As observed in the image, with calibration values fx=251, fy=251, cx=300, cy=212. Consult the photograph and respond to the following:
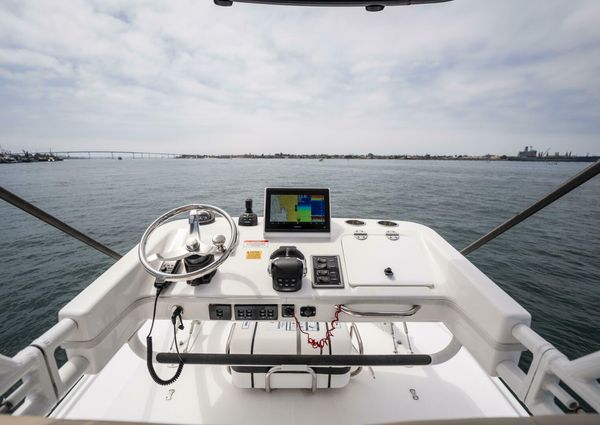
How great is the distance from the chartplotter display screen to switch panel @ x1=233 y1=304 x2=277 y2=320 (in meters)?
0.72

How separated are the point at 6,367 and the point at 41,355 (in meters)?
0.17

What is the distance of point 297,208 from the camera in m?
2.27

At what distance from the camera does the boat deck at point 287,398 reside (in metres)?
1.83

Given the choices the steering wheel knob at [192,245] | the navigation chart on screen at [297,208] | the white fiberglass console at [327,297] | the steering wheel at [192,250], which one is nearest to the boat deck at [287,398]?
the white fiberglass console at [327,297]

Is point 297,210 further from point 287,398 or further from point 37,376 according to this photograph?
point 37,376

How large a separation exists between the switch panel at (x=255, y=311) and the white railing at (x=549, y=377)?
1.39 meters

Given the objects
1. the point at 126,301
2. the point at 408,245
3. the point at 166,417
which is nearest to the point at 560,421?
the point at 408,245

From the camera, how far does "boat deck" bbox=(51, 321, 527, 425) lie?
6.00ft

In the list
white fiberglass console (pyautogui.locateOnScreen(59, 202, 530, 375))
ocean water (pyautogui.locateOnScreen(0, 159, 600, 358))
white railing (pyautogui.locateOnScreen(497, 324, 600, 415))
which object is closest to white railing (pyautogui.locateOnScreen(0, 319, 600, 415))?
white railing (pyautogui.locateOnScreen(497, 324, 600, 415))

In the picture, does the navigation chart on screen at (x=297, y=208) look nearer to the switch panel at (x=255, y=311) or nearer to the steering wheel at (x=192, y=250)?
the steering wheel at (x=192, y=250)

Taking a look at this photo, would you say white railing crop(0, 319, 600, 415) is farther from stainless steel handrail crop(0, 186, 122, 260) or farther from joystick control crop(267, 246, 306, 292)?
joystick control crop(267, 246, 306, 292)

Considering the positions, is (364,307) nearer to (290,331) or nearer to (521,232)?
(290,331)

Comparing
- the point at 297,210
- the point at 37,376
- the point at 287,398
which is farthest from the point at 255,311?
the point at 37,376

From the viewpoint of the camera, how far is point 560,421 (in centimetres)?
69
